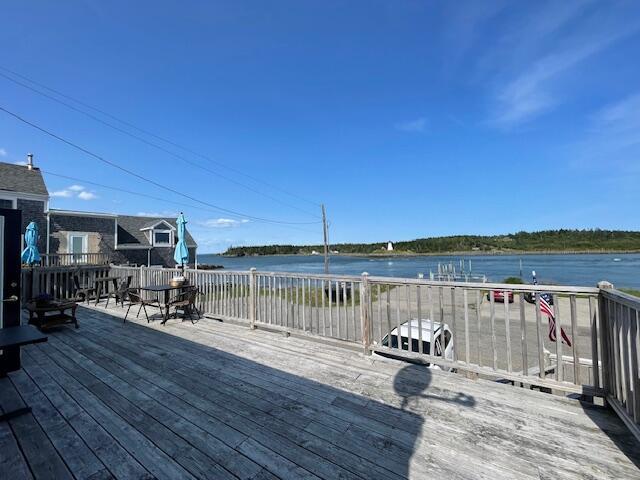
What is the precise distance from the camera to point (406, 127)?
1538cm

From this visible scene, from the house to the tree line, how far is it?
8007cm

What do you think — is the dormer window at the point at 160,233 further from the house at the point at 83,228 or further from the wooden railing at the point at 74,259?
the wooden railing at the point at 74,259

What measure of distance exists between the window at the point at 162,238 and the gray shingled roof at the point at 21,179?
24.0 ft

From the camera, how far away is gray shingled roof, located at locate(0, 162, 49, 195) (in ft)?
46.1

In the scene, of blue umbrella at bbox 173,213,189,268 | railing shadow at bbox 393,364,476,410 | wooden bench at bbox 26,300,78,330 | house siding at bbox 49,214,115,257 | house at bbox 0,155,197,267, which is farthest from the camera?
house siding at bbox 49,214,115,257

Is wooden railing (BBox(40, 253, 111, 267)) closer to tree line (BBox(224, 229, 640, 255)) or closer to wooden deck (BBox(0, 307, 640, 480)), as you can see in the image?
wooden deck (BBox(0, 307, 640, 480))

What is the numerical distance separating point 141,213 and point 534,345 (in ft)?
86.2

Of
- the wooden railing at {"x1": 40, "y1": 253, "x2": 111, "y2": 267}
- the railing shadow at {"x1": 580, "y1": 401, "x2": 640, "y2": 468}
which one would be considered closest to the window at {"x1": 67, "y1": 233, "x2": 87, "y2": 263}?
the wooden railing at {"x1": 40, "y1": 253, "x2": 111, "y2": 267}

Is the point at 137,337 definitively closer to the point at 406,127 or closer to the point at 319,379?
the point at 319,379

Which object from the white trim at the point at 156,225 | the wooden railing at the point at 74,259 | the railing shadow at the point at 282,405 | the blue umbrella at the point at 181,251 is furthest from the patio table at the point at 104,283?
the white trim at the point at 156,225

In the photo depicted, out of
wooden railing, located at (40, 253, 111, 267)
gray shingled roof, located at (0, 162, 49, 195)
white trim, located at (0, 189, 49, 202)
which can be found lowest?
wooden railing, located at (40, 253, 111, 267)

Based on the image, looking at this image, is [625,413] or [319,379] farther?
[319,379]

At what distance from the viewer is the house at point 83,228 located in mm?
14477

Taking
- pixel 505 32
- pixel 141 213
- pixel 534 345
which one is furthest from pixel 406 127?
pixel 141 213
